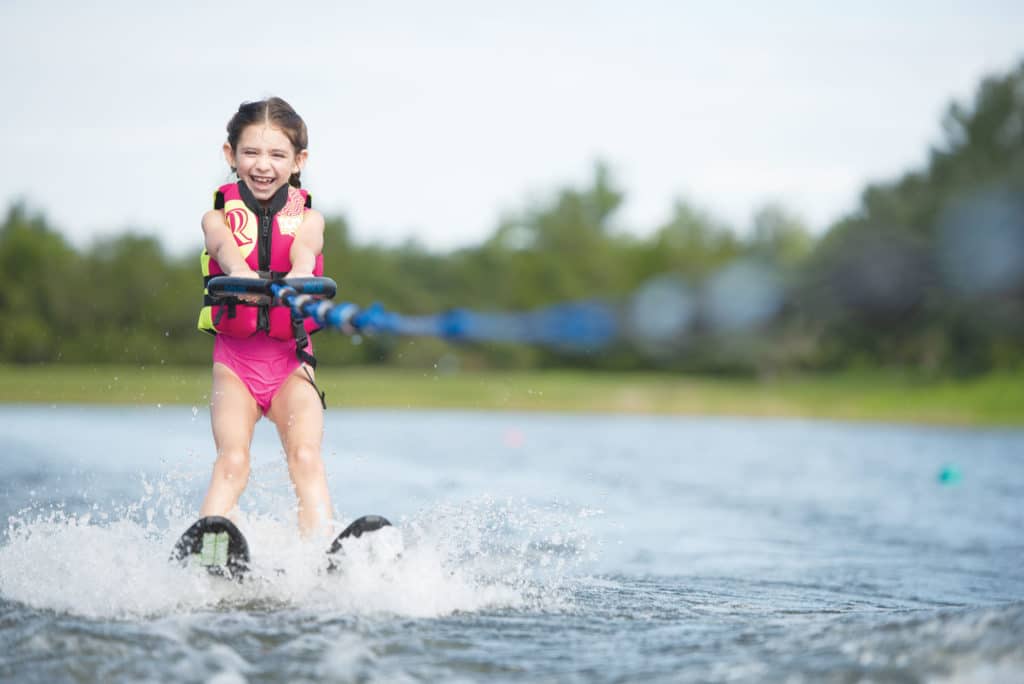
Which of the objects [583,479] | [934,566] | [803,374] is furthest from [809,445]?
[803,374]

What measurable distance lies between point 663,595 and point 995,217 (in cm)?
3935

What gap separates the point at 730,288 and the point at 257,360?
173 ft

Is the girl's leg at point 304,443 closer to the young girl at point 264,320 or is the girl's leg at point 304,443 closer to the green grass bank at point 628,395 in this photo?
the young girl at point 264,320

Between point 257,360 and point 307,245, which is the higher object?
point 307,245

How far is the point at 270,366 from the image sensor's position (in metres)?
4.25

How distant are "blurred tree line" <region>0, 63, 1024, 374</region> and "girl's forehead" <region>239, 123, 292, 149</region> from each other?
2952 centimetres

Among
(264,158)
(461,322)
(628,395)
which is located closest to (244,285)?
(264,158)

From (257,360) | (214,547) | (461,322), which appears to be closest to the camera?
(461,322)

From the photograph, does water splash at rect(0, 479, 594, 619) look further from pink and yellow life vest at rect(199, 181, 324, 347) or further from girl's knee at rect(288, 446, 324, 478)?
pink and yellow life vest at rect(199, 181, 324, 347)

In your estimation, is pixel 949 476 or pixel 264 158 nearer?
pixel 264 158

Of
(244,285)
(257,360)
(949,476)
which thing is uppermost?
(244,285)

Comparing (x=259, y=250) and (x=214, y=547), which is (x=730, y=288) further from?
(x=214, y=547)

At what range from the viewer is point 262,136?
4.20m

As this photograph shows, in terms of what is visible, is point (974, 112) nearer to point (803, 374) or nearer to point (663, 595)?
point (803, 374)
